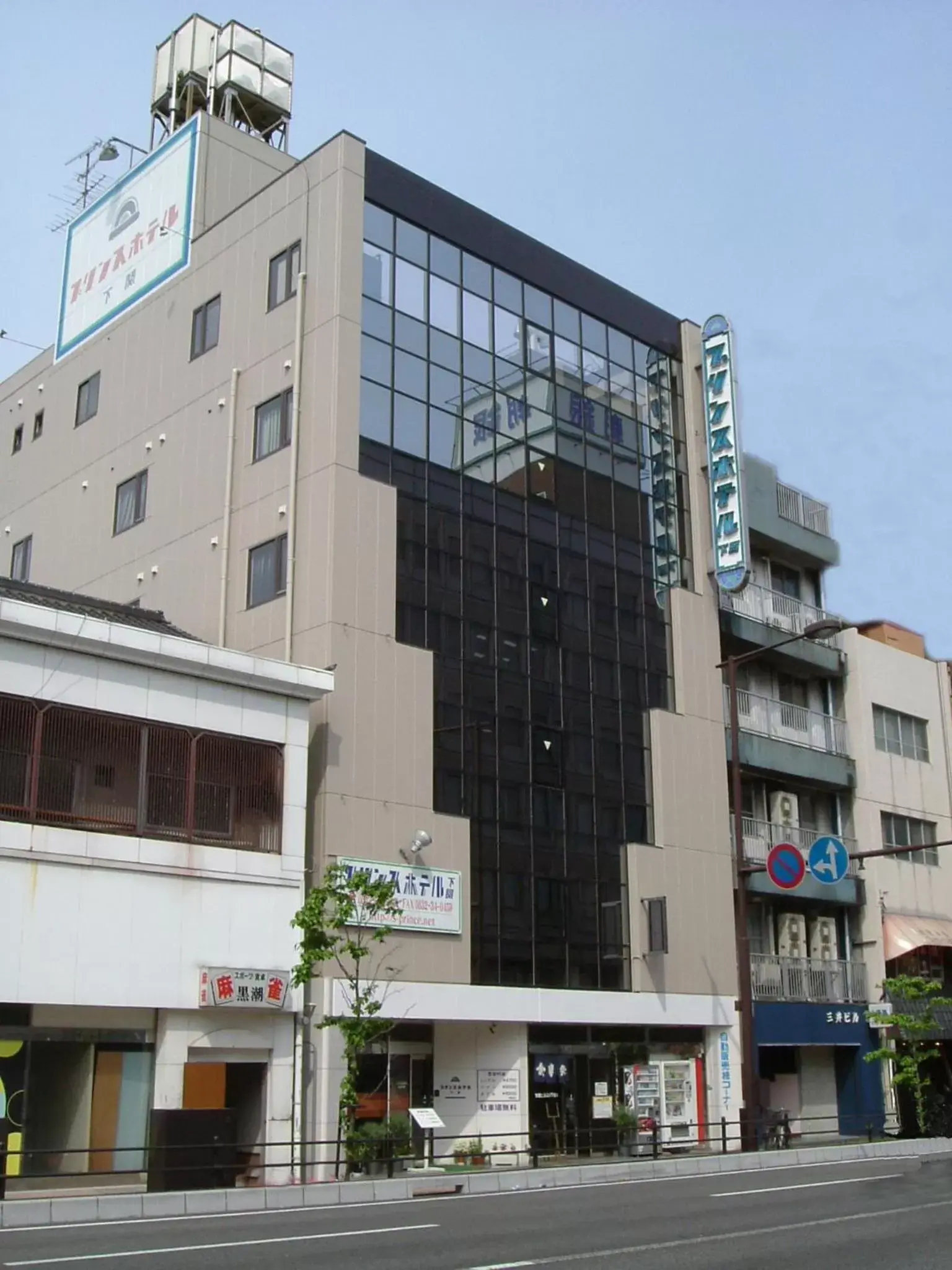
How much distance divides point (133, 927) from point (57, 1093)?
3148mm

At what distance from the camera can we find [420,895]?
102 feet

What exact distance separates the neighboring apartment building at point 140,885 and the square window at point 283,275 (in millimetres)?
10251

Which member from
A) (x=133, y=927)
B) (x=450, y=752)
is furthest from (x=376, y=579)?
(x=133, y=927)

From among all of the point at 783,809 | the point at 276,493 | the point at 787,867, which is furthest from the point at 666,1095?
the point at 276,493

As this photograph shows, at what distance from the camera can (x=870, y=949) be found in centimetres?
4472

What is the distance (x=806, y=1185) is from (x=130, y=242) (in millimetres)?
32023

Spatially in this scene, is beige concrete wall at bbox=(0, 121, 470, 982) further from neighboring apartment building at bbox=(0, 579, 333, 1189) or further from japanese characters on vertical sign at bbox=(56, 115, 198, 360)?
neighboring apartment building at bbox=(0, 579, 333, 1189)

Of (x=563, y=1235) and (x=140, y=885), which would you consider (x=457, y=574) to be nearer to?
(x=140, y=885)

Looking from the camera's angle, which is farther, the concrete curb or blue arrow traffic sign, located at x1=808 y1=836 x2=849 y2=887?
blue arrow traffic sign, located at x1=808 y1=836 x2=849 y2=887

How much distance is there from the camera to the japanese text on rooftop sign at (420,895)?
30.0 metres

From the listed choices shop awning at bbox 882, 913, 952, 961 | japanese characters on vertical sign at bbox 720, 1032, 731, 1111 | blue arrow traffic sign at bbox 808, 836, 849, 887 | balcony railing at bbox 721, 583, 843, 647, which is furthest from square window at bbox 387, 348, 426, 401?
shop awning at bbox 882, 913, 952, 961

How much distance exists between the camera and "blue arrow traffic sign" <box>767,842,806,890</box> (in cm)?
3066

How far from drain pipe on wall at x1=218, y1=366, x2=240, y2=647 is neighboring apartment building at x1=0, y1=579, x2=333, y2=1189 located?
507cm

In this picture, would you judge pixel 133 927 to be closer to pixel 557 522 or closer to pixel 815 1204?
pixel 815 1204
